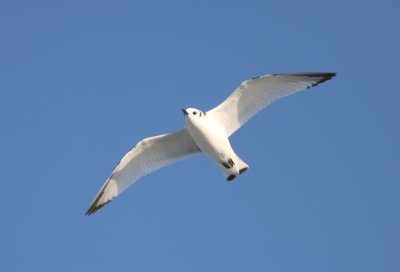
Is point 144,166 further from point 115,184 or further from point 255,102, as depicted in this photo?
point 255,102

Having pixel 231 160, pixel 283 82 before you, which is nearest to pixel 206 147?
pixel 231 160

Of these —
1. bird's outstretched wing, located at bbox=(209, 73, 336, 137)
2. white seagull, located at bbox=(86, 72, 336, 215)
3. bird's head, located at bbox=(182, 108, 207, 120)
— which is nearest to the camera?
bird's head, located at bbox=(182, 108, 207, 120)

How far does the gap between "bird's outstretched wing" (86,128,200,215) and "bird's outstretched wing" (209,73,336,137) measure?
0.83 m

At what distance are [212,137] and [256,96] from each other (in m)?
1.24

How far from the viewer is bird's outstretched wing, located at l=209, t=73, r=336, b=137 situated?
1575cm

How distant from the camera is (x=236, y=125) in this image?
16.0 meters

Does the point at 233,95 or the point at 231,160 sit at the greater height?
the point at 233,95

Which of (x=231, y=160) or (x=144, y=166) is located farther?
(x=144, y=166)

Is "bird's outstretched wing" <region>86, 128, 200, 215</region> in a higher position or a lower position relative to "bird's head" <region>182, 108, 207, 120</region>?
lower

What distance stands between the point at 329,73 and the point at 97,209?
521 centimetres

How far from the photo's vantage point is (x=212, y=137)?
50.5 feet

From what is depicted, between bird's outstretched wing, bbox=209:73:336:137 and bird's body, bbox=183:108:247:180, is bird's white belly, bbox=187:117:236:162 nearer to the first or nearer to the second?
bird's body, bbox=183:108:247:180

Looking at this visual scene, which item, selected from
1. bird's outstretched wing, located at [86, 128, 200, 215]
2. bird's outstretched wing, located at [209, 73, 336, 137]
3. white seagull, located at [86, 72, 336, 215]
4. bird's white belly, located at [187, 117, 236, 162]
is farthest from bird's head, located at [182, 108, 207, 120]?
bird's outstretched wing, located at [86, 128, 200, 215]

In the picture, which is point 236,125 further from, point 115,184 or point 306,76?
point 115,184
